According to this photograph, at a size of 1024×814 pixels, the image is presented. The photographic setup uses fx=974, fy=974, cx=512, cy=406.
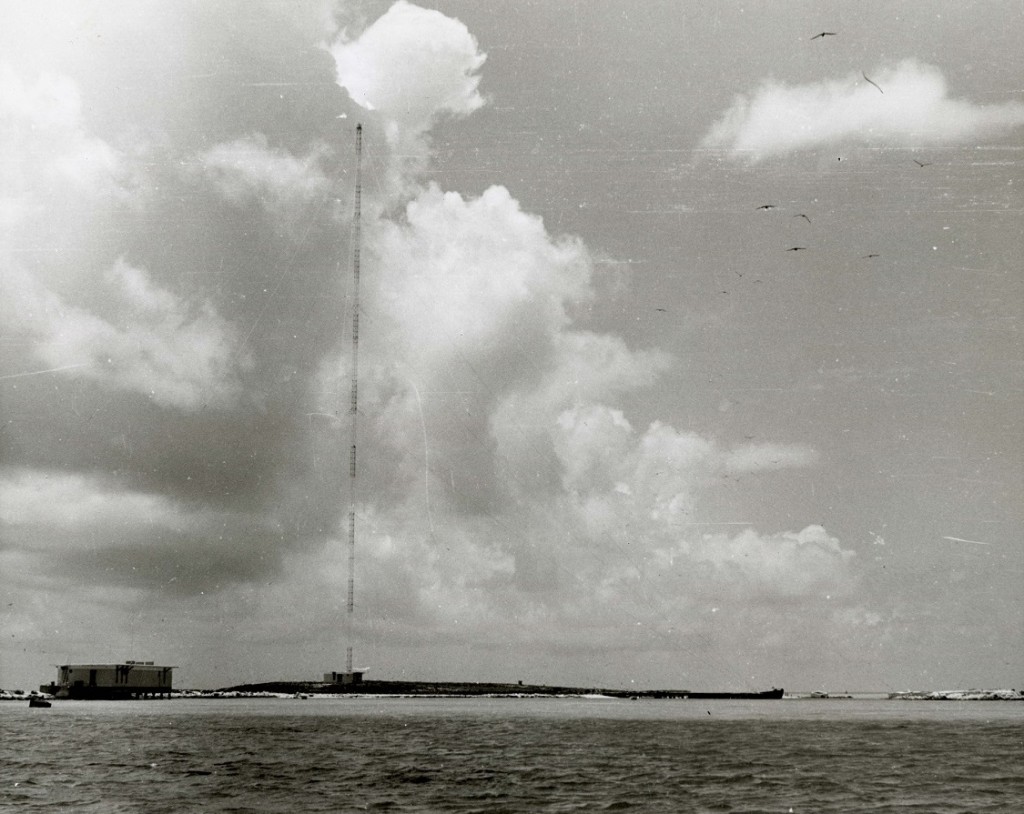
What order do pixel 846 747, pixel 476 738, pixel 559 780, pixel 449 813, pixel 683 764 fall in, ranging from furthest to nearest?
pixel 476 738, pixel 846 747, pixel 683 764, pixel 559 780, pixel 449 813

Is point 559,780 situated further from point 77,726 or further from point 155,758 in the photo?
point 77,726

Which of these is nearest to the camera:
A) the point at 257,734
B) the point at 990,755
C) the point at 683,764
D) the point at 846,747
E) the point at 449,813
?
the point at 449,813

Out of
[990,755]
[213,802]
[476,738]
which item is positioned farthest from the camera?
[476,738]

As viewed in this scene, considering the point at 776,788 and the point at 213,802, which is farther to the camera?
the point at 776,788

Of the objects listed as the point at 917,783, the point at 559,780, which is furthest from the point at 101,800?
the point at 917,783

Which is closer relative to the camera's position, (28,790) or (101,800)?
(101,800)

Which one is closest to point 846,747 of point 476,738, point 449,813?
point 476,738

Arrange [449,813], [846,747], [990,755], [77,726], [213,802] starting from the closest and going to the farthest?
[449,813] < [213,802] < [990,755] < [846,747] < [77,726]

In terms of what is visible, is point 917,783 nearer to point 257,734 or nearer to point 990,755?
point 990,755

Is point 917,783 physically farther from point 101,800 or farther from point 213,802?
point 101,800
